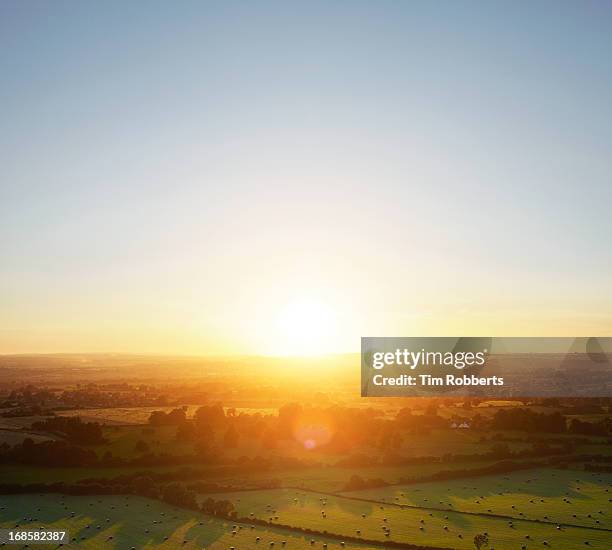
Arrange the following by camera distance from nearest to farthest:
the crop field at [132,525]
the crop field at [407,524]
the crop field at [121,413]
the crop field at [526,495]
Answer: the crop field at [407,524] < the crop field at [132,525] < the crop field at [526,495] < the crop field at [121,413]

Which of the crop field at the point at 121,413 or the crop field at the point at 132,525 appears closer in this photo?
the crop field at the point at 132,525

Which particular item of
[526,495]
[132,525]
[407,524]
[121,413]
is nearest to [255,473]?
[132,525]

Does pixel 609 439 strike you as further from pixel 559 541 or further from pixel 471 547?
pixel 471 547

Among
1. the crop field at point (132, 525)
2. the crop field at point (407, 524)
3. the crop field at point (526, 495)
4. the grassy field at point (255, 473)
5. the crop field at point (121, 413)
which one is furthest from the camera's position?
the crop field at point (121, 413)

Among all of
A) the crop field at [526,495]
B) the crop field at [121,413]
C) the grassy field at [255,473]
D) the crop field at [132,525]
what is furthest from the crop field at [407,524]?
the crop field at [121,413]

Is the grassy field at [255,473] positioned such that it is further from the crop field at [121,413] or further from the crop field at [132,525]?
the crop field at [121,413]

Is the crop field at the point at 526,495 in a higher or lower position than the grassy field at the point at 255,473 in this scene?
higher

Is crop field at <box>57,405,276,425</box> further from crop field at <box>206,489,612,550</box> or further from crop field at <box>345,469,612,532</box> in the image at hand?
crop field at <box>345,469,612,532</box>
